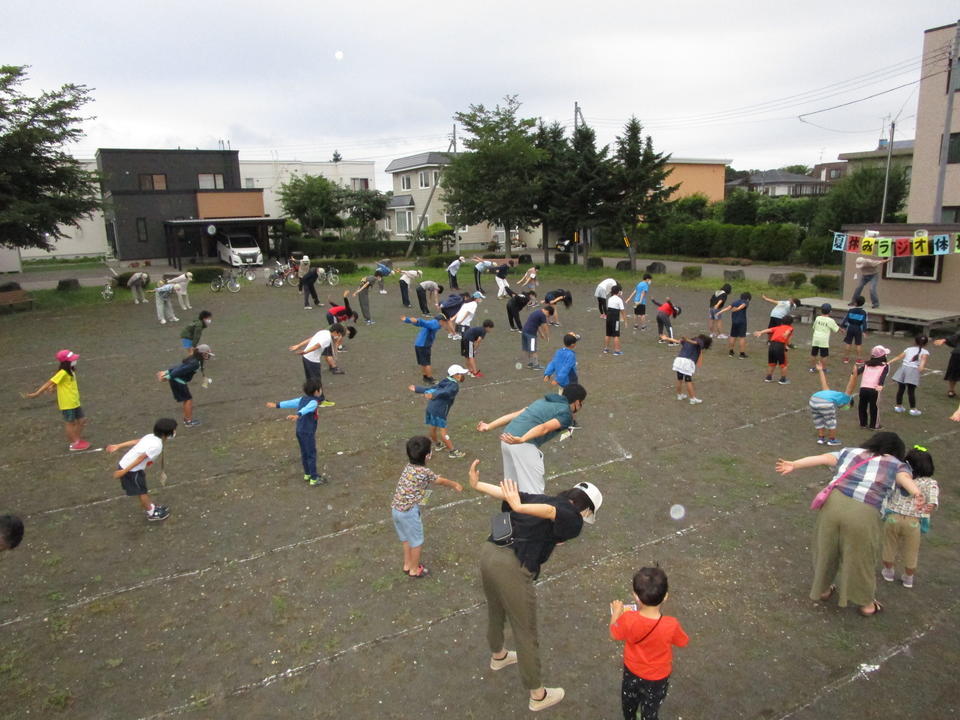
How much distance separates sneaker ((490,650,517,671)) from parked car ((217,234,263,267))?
35.7 m

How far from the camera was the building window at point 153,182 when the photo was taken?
42.7m

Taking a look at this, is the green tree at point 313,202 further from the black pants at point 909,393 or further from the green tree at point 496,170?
the black pants at point 909,393

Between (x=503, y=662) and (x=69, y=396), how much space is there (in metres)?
8.07

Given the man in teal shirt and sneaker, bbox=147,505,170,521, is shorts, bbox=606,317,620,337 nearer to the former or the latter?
the man in teal shirt

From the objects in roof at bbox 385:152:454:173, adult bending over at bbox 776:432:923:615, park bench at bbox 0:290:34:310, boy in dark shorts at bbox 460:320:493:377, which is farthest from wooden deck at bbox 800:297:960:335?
roof at bbox 385:152:454:173

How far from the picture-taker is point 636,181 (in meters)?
30.8

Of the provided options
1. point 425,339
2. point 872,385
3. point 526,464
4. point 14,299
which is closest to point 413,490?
point 526,464

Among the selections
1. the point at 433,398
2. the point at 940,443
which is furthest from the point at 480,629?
the point at 940,443

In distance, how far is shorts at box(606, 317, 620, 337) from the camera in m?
15.5

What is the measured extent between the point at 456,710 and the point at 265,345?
14.2 m

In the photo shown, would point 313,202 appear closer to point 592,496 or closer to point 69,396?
point 69,396

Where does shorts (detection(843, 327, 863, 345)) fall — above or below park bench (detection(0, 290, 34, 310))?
below

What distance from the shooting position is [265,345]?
1728cm

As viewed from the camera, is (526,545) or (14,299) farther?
(14,299)
